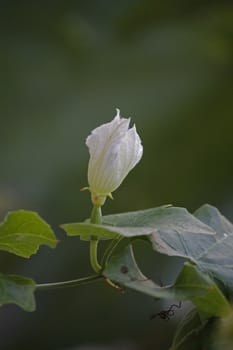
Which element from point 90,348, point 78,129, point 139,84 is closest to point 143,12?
point 139,84

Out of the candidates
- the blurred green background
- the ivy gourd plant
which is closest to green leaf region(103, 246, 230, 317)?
the ivy gourd plant

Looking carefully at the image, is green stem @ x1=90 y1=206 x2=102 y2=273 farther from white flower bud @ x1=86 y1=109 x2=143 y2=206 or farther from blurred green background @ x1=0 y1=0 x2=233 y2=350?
blurred green background @ x1=0 y1=0 x2=233 y2=350

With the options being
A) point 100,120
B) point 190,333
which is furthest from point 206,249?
point 100,120

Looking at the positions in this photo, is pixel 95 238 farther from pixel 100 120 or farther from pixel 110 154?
pixel 100 120

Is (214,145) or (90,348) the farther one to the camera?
(214,145)

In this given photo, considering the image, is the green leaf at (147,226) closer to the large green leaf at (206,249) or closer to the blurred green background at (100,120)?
the large green leaf at (206,249)

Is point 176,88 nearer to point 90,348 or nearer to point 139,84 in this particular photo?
point 139,84

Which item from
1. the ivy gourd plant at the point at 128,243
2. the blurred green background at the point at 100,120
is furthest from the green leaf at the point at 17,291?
the blurred green background at the point at 100,120

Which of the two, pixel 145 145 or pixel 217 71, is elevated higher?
pixel 217 71
